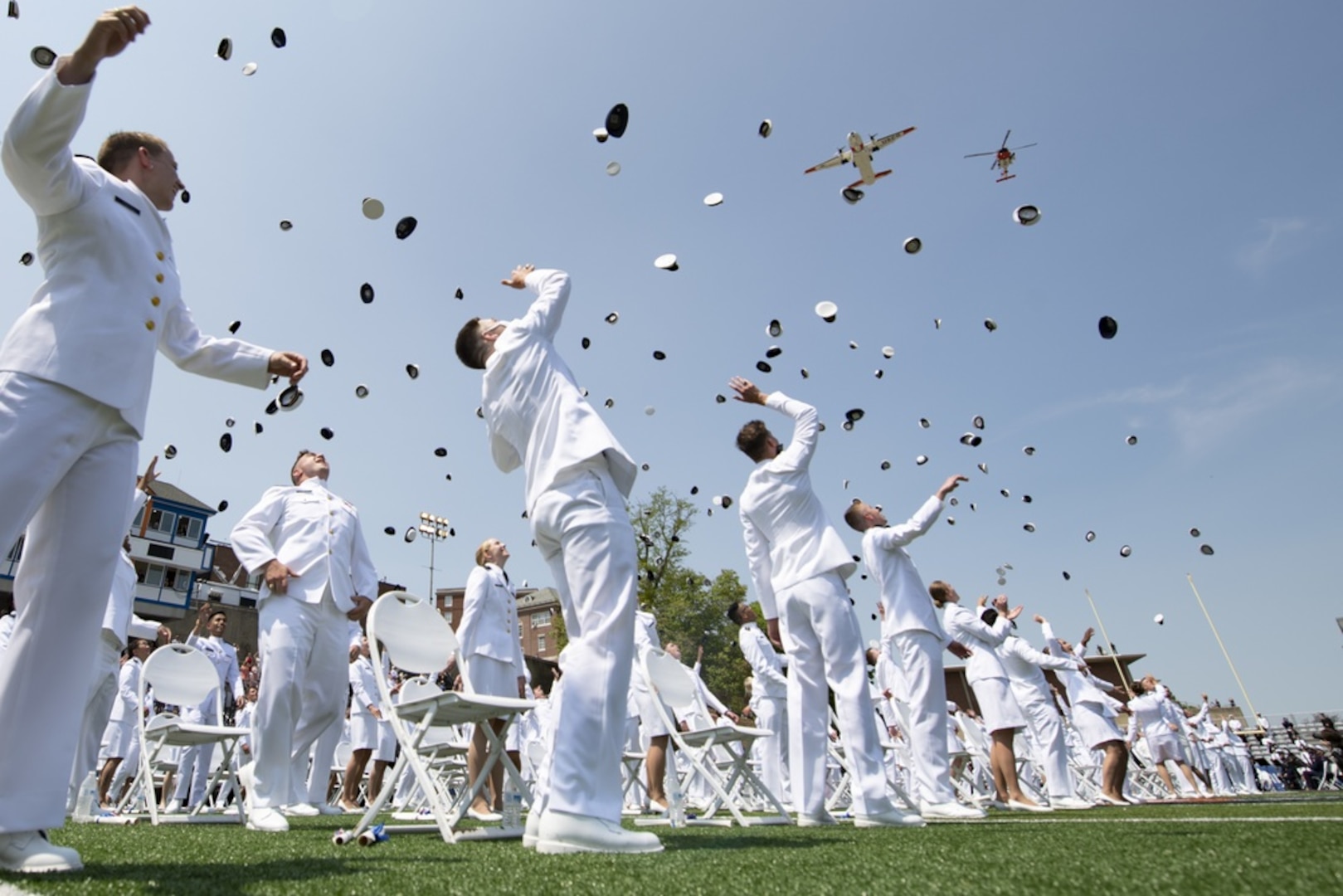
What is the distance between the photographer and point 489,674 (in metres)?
7.02

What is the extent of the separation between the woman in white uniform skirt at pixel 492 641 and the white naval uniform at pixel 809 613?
2.46 m

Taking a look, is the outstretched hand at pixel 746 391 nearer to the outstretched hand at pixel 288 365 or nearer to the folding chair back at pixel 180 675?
the outstretched hand at pixel 288 365

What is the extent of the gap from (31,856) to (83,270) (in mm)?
1993

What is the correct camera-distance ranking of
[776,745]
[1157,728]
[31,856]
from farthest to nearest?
1. [1157,728]
2. [776,745]
3. [31,856]

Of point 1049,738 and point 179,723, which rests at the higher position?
point 1049,738

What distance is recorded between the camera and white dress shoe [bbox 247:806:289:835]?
4.86 m

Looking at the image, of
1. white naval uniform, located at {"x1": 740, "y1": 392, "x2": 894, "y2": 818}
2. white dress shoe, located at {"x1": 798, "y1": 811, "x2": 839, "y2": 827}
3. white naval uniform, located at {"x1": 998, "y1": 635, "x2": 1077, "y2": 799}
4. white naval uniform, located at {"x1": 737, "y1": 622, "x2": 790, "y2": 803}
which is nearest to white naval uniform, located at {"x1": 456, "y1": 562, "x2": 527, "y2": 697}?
white naval uniform, located at {"x1": 740, "y1": 392, "x2": 894, "y2": 818}

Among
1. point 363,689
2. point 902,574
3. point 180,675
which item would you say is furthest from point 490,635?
point 363,689

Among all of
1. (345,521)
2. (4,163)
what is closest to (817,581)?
(345,521)

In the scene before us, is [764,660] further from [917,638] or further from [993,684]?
[917,638]

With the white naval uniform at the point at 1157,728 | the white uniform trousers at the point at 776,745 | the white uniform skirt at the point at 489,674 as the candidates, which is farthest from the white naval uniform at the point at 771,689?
the white naval uniform at the point at 1157,728

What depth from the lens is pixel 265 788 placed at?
531 centimetres

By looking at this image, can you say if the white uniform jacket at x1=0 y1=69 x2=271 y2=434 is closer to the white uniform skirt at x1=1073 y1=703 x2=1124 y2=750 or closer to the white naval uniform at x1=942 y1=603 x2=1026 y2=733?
the white naval uniform at x1=942 y1=603 x2=1026 y2=733

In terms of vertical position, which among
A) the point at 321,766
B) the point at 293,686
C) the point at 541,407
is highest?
the point at 541,407
